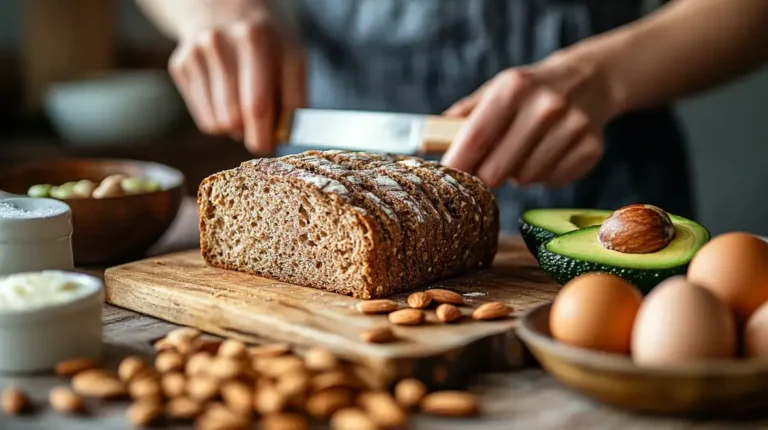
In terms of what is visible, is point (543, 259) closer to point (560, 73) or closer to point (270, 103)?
point (560, 73)

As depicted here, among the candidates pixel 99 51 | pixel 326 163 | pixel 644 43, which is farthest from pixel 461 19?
pixel 99 51

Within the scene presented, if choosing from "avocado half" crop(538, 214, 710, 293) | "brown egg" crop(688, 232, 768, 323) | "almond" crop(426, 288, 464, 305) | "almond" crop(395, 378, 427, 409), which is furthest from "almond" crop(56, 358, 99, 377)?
"brown egg" crop(688, 232, 768, 323)

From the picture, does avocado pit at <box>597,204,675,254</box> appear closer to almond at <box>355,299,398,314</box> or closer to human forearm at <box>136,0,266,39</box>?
almond at <box>355,299,398,314</box>

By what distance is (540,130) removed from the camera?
214 cm

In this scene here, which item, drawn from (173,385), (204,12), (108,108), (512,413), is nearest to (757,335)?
(512,413)

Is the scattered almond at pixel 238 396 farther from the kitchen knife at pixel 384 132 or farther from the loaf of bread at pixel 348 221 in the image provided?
the kitchen knife at pixel 384 132

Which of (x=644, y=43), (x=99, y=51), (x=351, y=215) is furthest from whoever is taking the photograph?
A: (x=99, y=51)

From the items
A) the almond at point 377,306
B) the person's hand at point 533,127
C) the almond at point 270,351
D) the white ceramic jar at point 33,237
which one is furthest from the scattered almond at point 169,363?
the person's hand at point 533,127

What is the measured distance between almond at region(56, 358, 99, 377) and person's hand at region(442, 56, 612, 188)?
97cm

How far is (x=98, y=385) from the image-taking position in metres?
1.29

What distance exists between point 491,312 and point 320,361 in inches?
13.1

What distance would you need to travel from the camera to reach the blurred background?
3.83 m

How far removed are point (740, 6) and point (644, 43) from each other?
0.28 m

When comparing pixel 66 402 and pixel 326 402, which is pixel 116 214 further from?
pixel 326 402
